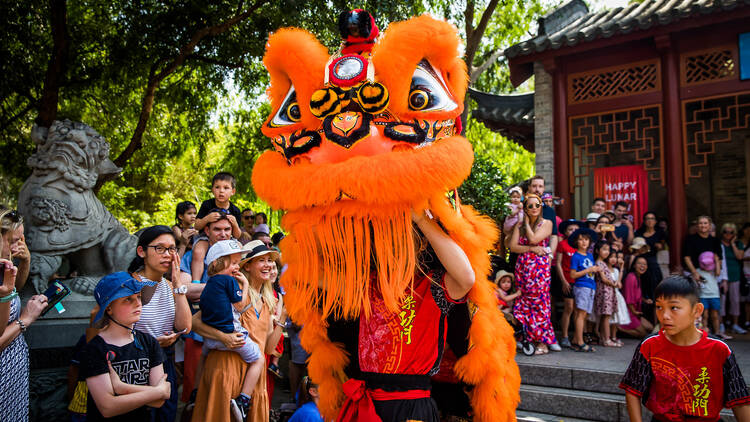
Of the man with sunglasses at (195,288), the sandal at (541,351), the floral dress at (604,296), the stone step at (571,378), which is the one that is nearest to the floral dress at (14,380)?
the man with sunglasses at (195,288)

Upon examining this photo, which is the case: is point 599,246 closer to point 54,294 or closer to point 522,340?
point 522,340

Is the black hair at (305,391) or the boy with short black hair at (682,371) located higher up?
the boy with short black hair at (682,371)

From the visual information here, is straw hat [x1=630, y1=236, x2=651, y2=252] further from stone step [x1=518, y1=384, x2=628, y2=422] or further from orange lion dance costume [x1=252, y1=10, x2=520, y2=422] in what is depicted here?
orange lion dance costume [x1=252, y1=10, x2=520, y2=422]

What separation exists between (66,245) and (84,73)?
4.97 meters

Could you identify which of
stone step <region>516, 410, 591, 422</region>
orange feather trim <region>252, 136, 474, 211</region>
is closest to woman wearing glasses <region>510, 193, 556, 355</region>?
stone step <region>516, 410, 591, 422</region>

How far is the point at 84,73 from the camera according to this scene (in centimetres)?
855

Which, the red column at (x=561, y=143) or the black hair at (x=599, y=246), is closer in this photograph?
the black hair at (x=599, y=246)

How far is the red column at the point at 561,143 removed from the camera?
7.84m

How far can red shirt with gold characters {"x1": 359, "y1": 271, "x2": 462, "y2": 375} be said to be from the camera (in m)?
1.99

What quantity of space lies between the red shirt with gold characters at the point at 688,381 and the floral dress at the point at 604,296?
128 inches

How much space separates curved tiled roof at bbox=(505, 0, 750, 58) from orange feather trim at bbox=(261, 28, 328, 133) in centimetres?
625

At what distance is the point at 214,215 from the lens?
4297 millimetres

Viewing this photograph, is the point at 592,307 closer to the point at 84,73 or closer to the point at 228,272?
the point at 228,272

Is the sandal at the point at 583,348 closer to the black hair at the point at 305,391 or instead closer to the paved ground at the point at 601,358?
the paved ground at the point at 601,358
